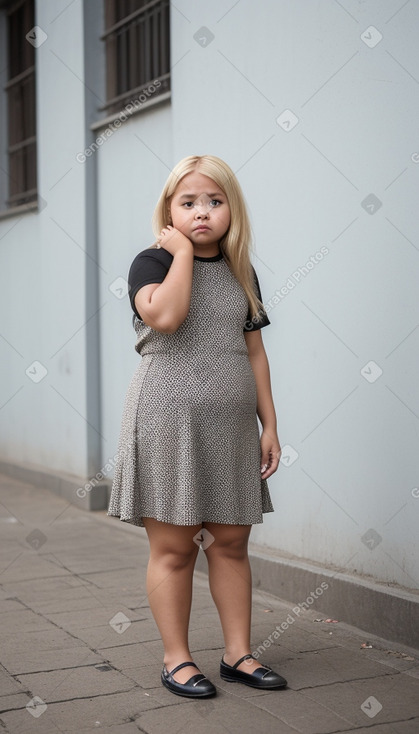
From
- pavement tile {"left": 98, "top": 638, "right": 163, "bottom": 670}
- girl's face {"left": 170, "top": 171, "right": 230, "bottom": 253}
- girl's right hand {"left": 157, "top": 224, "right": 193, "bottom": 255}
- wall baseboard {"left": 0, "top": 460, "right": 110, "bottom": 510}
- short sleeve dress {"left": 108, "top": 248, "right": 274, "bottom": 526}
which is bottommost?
wall baseboard {"left": 0, "top": 460, "right": 110, "bottom": 510}

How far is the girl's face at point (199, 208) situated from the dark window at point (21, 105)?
6.08m

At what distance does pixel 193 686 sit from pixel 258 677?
9.4 inches

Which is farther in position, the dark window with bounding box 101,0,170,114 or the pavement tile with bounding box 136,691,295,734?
the dark window with bounding box 101,0,170,114

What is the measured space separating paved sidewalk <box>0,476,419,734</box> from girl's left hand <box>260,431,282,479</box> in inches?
30.3

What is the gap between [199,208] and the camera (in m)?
3.15

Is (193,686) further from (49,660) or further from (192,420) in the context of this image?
(192,420)

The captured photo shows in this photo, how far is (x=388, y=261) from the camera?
3.96 meters

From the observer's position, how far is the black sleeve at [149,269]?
10.2ft

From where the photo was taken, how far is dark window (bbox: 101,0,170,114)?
6.75m

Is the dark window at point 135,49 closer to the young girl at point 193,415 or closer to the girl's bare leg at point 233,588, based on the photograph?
the young girl at point 193,415

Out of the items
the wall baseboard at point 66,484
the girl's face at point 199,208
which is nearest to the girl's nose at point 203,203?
the girl's face at point 199,208

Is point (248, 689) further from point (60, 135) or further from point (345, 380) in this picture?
point (60, 135)

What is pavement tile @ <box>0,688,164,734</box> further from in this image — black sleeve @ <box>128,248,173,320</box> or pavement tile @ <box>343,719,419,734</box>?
black sleeve @ <box>128,248,173,320</box>

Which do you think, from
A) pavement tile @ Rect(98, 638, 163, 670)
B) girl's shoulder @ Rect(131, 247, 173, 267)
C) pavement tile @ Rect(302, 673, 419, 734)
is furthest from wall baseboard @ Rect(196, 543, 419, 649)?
girl's shoulder @ Rect(131, 247, 173, 267)
